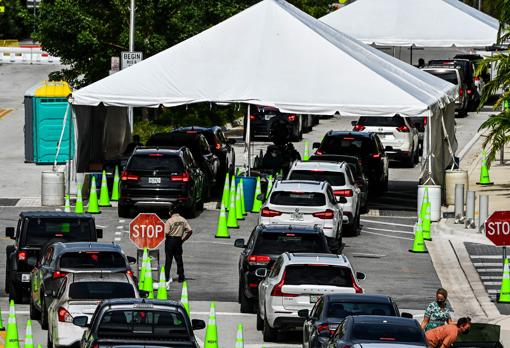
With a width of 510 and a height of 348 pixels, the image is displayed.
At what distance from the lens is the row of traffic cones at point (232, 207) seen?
34031 millimetres

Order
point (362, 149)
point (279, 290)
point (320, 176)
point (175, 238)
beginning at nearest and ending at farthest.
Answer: point (279, 290), point (175, 238), point (320, 176), point (362, 149)

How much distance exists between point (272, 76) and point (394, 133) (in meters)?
9.79

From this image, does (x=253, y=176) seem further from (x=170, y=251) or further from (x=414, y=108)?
(x=170, y=251)

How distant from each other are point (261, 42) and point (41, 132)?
32.8 feet

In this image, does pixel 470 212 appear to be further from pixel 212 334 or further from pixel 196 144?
pixel 212 334

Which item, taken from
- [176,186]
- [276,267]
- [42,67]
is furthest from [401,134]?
Result: [42,67]

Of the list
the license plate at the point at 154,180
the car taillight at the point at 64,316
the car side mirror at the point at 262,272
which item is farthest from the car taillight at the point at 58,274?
the license plate at the point at 154,180

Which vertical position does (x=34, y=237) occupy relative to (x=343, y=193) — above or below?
above

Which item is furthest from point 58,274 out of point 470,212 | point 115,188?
point 115,188

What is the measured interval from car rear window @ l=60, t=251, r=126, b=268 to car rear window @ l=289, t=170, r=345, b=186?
37.4 feet

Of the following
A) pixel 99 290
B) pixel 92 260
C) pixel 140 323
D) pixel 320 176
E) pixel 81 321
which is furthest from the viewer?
pixel 320 176

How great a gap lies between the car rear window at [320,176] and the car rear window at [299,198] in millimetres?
3233

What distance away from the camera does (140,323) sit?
60.1ft

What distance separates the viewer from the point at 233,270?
98.4 feet
